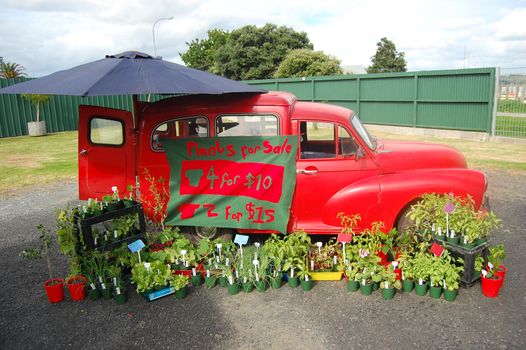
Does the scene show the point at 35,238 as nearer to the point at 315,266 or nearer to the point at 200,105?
the point at 200,105

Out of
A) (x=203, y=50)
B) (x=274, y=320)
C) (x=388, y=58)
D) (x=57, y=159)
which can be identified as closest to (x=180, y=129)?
(x=274, y=320)

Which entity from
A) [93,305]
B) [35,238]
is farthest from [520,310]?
[35,238]

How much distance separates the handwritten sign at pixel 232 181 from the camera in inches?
194

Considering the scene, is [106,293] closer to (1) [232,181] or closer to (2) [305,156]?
(1) [232,181]

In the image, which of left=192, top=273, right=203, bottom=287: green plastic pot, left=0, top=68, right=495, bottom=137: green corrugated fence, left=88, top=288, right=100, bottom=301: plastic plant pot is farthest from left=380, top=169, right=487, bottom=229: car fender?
left=0, top=68, right=495, bottom=137: green corrugated fence

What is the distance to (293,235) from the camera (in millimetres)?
4582

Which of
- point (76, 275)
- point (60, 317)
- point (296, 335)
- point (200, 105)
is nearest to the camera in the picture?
point (296, 335)

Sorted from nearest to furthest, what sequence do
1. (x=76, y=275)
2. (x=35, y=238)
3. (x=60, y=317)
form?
1. (x=60, y=317)
2. (x=76, y=275)
3. (x=35, y=238)

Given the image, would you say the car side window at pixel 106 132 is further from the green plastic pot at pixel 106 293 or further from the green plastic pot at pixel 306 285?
the green plastic pot at pixel 306 285

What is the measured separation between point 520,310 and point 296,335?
2.10m

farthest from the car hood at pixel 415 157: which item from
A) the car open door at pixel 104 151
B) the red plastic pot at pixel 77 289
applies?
the red plastic pot at pixel 77 289

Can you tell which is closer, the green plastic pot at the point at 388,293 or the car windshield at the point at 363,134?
the green plastic pot at the point at 388,293

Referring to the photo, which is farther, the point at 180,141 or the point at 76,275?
the point at 180,141

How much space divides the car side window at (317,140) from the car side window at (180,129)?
1222 mm
